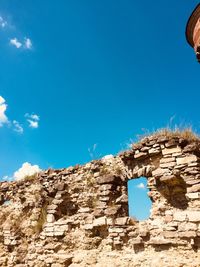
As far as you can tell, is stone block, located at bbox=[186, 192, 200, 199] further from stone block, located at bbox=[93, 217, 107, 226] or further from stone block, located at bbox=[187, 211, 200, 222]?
stone block, located at bbox=[93, 217, 107, 226]

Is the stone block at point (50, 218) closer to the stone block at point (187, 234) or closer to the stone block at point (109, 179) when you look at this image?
the stone block at point (109, 179)

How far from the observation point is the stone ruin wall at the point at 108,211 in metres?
6.11

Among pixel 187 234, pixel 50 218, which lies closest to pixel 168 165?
pixel 187 234

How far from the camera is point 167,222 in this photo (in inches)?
244

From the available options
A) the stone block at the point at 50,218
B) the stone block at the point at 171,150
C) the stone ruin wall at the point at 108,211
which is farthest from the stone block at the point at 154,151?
the stone block at the point at 50,218

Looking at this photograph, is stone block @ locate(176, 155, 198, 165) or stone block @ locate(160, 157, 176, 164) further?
stone block @ locate(160, 157, 176, 164)

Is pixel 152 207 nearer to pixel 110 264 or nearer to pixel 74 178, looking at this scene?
pixel 110 264

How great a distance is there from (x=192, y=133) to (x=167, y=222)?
2.03 metres

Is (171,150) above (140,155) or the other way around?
the other way around

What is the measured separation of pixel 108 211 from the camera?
704 cm

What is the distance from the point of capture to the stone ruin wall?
6105 millimetres

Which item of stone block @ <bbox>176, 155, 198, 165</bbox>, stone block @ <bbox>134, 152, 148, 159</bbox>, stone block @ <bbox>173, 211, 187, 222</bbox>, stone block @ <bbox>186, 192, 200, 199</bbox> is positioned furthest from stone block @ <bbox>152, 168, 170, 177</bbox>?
stone block @ <bbox>173, 211, 187, 222</bbox>

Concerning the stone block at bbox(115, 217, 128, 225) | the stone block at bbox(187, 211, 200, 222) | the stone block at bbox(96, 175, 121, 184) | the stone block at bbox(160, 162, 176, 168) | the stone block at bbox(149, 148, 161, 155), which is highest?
the stone block at bbox(149, 148, 161, 155)

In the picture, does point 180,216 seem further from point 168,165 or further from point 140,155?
point 140,155
